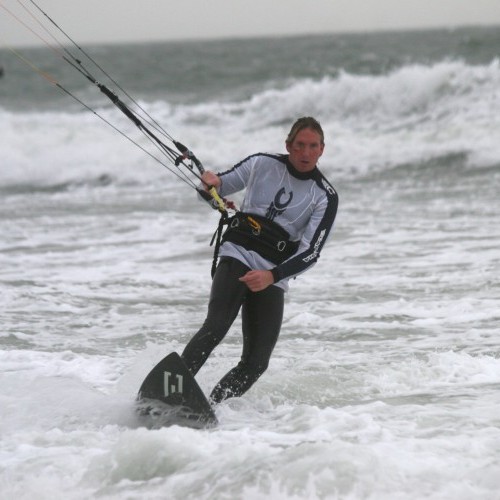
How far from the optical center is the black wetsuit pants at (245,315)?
4832 millimetres

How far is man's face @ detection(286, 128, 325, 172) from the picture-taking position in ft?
15.7

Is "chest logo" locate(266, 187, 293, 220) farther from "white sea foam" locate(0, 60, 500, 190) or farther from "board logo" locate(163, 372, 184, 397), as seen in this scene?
"white sea foam" locate(0, 60, 500, 190)

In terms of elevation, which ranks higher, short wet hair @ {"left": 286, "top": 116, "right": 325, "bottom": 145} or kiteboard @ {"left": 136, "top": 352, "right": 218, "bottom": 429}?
short wet hair @ {"left": 286, "top": 116, "right": 325, "bottom": 145}

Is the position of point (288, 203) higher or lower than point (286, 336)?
higher

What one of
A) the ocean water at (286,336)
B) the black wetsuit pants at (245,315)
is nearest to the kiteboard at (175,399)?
the ocean water at (286,336)

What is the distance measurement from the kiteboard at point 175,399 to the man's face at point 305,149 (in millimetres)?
1134

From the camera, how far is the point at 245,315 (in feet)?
16.3

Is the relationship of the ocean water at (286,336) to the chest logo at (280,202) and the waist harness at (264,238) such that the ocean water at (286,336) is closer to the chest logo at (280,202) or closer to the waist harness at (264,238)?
the waist harness at (264,238)

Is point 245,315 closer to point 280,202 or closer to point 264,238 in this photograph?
point 264,238

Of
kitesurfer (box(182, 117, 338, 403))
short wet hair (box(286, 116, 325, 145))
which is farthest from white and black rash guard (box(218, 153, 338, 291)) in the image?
short wet hair (box(286, 116, 325, 145))

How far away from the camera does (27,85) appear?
3684 cm

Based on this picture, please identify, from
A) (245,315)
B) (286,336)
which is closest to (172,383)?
(245,315)

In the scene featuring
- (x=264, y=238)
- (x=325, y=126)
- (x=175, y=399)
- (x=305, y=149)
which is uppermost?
(x=325, y=126)

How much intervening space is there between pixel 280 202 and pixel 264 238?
0.20 metres
